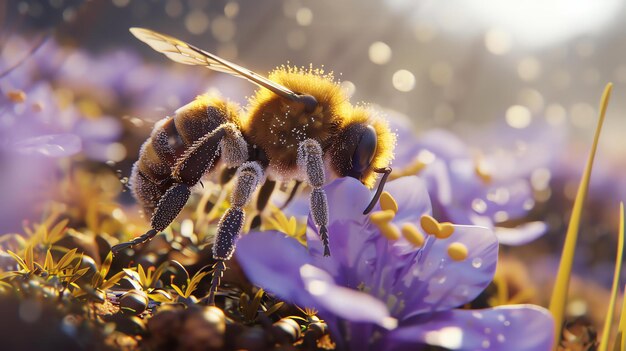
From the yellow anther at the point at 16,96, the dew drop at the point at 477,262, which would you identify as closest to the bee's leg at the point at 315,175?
the dew drop at the point at 477,262

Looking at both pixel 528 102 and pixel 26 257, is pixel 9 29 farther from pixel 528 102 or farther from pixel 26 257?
pixel 528 102

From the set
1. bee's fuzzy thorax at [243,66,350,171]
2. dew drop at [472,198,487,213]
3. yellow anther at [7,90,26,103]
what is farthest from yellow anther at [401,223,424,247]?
yellow anther at [7,90,26,103]

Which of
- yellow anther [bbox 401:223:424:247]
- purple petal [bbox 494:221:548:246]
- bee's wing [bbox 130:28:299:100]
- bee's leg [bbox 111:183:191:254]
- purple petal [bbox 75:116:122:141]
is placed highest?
bee's wing [bbox 130:28:299:100]

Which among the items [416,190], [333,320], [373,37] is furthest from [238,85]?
[333,320]

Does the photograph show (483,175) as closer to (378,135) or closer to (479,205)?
(479,205)

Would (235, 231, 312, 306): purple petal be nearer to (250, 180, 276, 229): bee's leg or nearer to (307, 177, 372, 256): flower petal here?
(307, 177, 372, 256): flower petal

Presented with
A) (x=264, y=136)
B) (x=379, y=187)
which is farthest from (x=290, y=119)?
(x=379, y=187)

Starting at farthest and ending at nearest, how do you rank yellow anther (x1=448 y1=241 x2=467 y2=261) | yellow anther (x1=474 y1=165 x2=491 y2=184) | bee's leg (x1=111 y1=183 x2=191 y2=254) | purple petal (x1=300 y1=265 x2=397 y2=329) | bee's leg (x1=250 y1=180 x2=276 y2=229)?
yellow anther (x1=474 y1=165 x2=491 y2=184) < bee's leg (x1=250 y1=180 x2=276 y2=229) < bee's leg (x1=111 y1=183 x2=191 y2=254) < yellow anther (x1=448 y1=241 x2=467 y2=261) < purple petal (x1=300 y1=265 x2=397 y2=329)

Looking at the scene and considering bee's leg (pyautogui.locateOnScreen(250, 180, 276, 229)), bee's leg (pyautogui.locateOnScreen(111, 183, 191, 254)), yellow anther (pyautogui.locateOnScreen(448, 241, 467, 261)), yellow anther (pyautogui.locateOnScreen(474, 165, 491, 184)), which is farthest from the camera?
yellow anther (pyautogui.locateOnScreen(474, 165, 491, 184))
